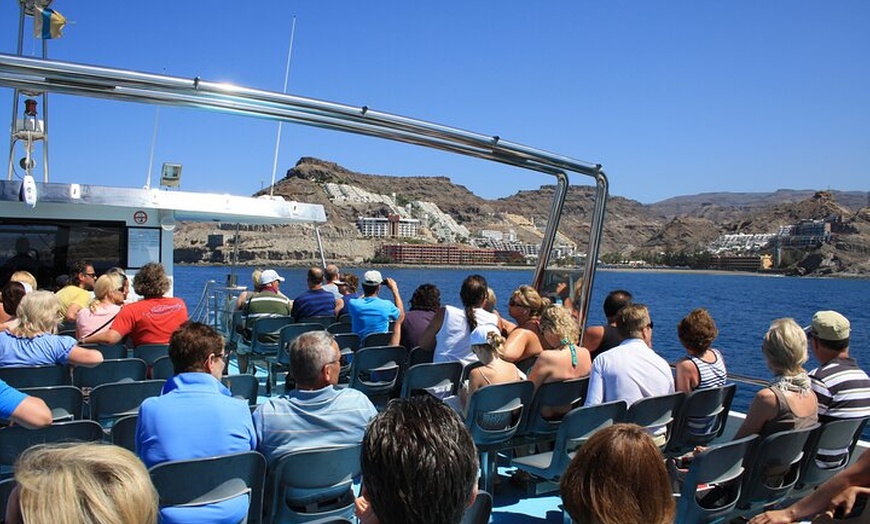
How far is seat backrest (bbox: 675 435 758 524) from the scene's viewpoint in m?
2.64

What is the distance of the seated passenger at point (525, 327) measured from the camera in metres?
4.37

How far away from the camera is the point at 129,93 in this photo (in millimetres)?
3439

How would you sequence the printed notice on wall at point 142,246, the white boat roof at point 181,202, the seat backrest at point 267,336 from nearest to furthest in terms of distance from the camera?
the seat backrest at point 267,336, the white boat roof at point 181,202, the printed notice on wall at point 142,246

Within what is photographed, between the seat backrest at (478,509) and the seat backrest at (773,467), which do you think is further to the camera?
the seat backrest at (773,467)

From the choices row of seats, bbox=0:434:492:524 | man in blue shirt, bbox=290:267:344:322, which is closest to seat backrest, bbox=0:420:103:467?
row of seats, bbox=0:434:492:524

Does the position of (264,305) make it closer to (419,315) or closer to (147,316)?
(147,316)

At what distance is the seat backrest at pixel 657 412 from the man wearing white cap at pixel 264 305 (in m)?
4.07

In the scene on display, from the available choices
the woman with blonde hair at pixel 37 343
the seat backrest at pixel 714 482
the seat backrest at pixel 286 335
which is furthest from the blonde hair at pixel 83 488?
the seat backrest at pixel 286 335

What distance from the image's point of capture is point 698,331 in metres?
3.72

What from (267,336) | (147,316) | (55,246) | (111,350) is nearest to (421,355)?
(267,336)

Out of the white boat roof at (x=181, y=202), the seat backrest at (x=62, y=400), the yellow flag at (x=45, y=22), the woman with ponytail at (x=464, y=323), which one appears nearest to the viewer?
the seat backrest at (x=62, y=400)

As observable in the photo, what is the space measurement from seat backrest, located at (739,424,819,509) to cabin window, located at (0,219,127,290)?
25.5ft

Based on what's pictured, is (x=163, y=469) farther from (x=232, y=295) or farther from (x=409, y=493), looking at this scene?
(x=232, y=295)

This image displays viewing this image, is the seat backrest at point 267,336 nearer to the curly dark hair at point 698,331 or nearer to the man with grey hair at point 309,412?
the man with grey hair at point 309,412
